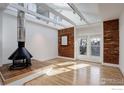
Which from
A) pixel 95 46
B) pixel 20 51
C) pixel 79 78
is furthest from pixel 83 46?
pixel 20 51

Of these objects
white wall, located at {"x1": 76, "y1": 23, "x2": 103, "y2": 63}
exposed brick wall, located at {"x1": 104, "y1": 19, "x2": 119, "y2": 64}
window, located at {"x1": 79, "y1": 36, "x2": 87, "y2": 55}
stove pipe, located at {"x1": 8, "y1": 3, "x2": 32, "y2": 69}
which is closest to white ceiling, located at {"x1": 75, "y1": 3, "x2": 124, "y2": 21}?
exposed brick wall, located at {"x1": 104, "y1": 19, "x2": 119, "y2": 64}

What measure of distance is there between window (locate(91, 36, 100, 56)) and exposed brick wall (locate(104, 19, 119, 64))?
649 millimetres

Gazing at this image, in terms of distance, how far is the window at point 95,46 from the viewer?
4.54 m

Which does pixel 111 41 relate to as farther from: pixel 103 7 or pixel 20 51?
pixel 20 51

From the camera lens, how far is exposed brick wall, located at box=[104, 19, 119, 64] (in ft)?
11.7

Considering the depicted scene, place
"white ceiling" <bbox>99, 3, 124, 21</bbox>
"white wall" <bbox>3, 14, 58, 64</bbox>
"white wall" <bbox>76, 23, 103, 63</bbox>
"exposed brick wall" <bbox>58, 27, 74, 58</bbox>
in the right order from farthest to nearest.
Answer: "exposed brick wall" <bbox>58, 27, 74, 58</bbox> → "white wall" <bbox>76, 23, 103, 63</bbox> → "white wall" <bbox>3, 14, 58, 64</bbox> → "white ceiling" <bbox>99, 3, 124, 21</bbox>

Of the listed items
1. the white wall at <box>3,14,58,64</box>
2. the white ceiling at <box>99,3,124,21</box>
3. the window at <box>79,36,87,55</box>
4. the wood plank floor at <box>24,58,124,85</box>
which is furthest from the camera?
the window at <box>79,36,87,55</box>

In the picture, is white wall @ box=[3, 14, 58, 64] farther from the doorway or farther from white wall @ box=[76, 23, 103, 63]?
white wall @ box=[76, 23, 103, 63]

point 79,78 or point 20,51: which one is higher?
point 20,51

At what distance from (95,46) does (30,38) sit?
120 inches

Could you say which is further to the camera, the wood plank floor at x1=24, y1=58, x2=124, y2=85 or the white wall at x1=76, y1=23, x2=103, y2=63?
the white wall at x1=76, y1=23, x2=103, y2=63

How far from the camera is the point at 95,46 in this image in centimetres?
463

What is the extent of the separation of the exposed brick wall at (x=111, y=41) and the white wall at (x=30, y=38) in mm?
2269
